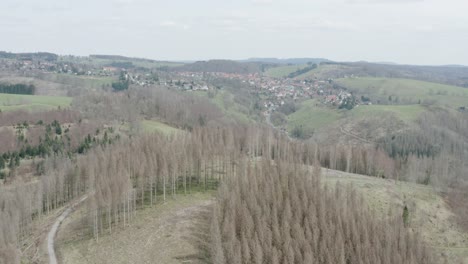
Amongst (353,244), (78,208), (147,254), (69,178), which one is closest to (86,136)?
(69,178)

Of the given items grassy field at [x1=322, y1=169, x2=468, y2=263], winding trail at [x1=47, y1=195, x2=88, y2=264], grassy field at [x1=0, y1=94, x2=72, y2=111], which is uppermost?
grassy field at [x1=0, y1=94, x2=72, y2=111]

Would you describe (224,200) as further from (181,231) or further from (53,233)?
(53,233)

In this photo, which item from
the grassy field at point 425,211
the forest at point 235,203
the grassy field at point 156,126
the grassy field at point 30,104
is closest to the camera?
the forest at point 235,203

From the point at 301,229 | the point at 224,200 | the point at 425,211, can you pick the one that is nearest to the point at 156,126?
the point at 224,200

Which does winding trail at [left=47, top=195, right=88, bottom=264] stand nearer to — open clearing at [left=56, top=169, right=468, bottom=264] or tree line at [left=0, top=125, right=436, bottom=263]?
open clearing at [left=56, top=169, right=468, bottom=264]

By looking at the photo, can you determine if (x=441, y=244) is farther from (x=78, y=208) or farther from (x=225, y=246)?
(x=78, y=208)

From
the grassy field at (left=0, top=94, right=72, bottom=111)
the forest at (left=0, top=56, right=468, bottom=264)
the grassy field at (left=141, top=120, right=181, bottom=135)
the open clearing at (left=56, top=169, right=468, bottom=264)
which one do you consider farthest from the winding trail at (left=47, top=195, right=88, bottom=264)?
the grassy field at (left=0, top=94, right=72, bottom=111)

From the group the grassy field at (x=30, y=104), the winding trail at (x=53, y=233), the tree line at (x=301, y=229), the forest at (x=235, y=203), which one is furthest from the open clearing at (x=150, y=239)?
the grassy field at (x=30, y=104)

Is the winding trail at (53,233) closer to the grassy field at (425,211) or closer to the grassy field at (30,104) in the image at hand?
the grassy field at (425,211)
